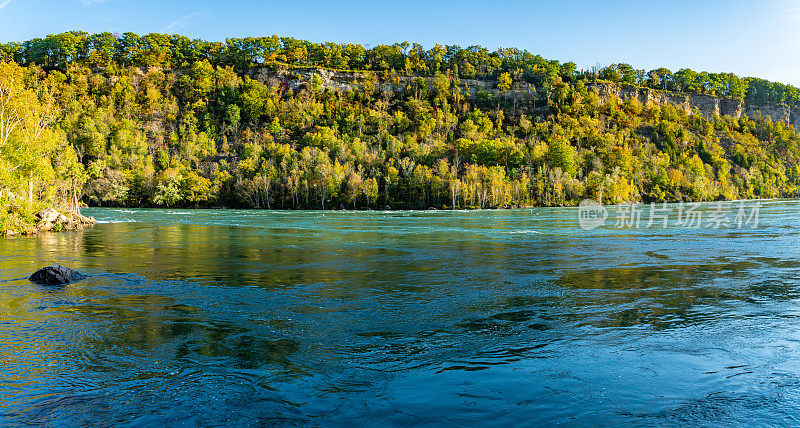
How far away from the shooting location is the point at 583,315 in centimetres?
1488

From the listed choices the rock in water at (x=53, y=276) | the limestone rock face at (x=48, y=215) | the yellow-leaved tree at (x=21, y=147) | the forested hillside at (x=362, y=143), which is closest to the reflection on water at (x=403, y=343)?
the rock in water at (x=53, y=276)

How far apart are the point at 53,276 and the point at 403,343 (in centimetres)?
1567

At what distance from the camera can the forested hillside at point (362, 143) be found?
115 metres

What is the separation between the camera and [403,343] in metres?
12.1

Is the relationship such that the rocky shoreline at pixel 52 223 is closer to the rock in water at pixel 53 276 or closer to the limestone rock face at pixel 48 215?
the limestone rock face at pixel 48 215

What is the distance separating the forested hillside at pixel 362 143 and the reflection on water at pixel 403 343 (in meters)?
39.9

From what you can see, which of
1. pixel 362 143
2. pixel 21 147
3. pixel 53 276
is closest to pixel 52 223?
pixel 21 147

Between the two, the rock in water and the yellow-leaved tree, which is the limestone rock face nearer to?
the yellow-leaved tree

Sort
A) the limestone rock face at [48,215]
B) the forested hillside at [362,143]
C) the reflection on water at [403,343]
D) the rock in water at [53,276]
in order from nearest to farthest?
1. the reflection on water at [403,343]
2. the rock in water at [53,276]
3. the limestone rock face at [48,215]
4. the forested hillside at [362,143]

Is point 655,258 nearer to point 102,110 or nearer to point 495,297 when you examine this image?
point 495,297

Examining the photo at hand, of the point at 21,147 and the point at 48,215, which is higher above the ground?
the point at 21,147

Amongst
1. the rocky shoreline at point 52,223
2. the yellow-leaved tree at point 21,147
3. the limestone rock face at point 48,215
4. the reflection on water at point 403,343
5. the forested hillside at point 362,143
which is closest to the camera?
the reflection on water at point 403,343

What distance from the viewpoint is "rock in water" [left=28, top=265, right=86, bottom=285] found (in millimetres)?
19438

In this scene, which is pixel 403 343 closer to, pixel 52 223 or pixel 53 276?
pixel 53 276
